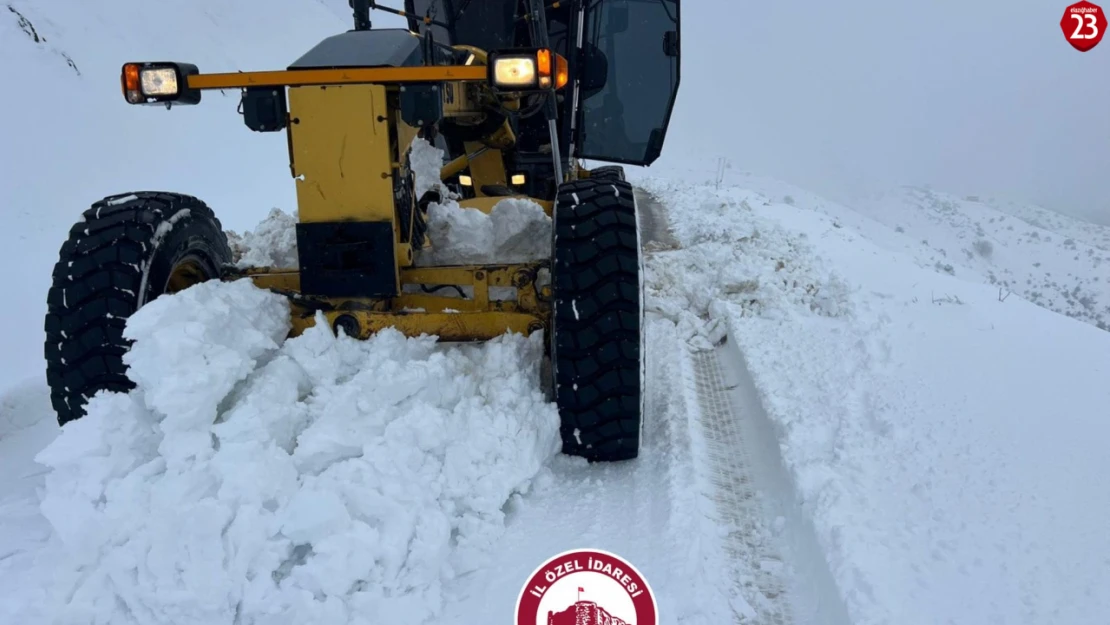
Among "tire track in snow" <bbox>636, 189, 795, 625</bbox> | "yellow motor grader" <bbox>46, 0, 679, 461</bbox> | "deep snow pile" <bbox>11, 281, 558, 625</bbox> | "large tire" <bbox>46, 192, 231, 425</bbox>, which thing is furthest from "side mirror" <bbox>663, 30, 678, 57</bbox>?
"large tire" <bbox>46, 192, 231, 425</bbox>

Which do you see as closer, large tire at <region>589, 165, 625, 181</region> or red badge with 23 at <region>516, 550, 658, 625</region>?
red badge with 23 at <region>516, 550, 658, 625</region>

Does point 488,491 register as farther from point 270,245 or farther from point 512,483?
point 270,245

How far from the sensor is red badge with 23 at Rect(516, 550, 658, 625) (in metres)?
1.91

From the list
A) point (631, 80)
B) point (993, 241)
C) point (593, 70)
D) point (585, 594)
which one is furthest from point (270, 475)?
point (993, 241)

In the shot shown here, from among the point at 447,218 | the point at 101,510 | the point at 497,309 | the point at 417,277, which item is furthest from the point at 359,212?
the point at 101,510

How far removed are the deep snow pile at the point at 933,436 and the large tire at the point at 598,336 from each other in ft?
2.46

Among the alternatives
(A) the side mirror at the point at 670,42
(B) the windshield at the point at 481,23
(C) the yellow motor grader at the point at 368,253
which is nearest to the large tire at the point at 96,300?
(C) the yellow motor grader at the point at 368,253

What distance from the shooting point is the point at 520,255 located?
13.1 feet

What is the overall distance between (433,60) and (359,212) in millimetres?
906

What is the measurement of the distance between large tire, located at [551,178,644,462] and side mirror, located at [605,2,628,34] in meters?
2.87

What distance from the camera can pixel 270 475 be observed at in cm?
215

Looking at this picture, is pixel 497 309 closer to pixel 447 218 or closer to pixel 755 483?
pixel 447 218

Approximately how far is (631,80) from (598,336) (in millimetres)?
3221

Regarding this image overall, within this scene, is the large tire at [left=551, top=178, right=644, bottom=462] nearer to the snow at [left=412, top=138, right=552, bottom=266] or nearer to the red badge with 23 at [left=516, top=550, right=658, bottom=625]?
the red badge with 23 at [left=516, top=550, right=658, bottom=625]
